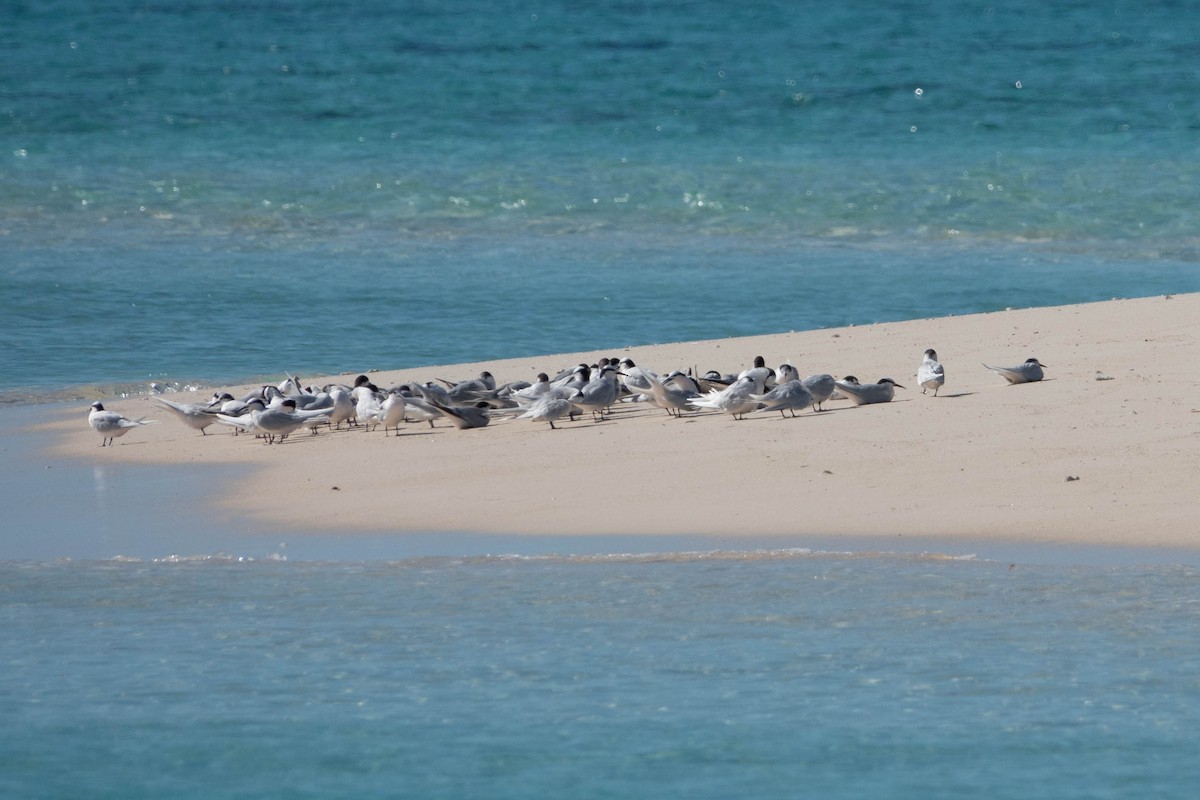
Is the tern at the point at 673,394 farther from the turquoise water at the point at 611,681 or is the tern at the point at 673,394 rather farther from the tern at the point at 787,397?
the turquoise water at the point at 611,681

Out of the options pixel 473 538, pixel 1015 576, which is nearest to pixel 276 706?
pixel 473 538

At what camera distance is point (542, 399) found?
8969 mm

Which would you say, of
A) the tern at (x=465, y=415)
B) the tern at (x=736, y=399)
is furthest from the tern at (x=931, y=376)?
the tern at (x=465, y=415)

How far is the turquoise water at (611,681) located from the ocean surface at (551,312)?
17mm

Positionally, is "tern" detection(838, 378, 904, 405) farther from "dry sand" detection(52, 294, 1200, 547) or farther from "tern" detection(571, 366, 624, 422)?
"tern" detection(571, 366, 624, 422)

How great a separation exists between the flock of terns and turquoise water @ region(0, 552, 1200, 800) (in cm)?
260

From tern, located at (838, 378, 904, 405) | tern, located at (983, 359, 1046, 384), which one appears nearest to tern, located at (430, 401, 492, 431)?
tern, located at (838, 378, 904, 405)

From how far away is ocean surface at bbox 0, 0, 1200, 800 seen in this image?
185 inches

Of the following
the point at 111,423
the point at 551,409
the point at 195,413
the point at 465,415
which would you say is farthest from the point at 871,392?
the point at 111,423

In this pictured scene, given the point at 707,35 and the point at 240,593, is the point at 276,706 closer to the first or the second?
the point at 240,593

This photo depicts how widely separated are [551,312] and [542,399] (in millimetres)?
6214

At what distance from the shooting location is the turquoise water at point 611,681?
4.50m

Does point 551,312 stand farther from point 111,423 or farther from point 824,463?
point 824,463

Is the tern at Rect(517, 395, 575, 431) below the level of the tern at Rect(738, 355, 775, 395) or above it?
below
